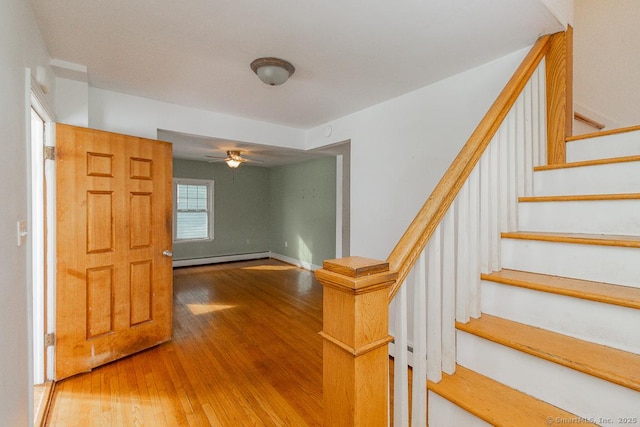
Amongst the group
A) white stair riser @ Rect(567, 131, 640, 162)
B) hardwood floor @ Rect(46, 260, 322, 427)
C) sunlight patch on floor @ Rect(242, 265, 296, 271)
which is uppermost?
white stair riser @ Rect(567, 131, 640, 162)

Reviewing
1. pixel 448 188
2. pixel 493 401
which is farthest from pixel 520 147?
pixel 493 401

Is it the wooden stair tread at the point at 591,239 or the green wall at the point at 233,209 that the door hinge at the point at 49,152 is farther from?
the green wall at the point at 233,209

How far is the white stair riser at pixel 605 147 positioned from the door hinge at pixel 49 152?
3692mm

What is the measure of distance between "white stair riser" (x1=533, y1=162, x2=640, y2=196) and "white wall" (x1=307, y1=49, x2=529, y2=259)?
2.28ft

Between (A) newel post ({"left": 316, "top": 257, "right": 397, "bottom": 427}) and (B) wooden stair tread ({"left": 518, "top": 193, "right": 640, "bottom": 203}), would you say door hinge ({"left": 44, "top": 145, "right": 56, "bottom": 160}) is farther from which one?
(B) wooden stair tread ({"left": 518, "top": 193, "right": 640, "bottom": 203})

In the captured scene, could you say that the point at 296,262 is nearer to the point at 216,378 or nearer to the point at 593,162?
the point at 216,378

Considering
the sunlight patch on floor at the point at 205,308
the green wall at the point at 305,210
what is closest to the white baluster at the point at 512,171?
the sunlight patch on floor at the point at 205,308

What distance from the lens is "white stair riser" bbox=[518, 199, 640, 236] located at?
4.42 ft

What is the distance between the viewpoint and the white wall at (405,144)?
7.43 ft

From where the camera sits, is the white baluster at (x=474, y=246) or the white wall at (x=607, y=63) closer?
the white baluster at (x=474, y=246)

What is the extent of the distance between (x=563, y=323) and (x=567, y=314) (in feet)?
0.14

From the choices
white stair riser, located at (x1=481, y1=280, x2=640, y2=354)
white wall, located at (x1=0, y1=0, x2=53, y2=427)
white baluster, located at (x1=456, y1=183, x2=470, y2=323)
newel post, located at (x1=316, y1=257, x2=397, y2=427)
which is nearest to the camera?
newel post, located at (x1=316, y1=257, x2=397, y2=427)

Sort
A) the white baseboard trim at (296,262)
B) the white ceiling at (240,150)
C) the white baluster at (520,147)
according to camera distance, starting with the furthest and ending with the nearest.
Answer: the white baseboard trim at (296,262)
the white ceiling at (240,150)
the white baluster at (520,147)

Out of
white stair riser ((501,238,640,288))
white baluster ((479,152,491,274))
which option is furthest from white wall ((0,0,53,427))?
white stair riser ((501,238,640,288))
